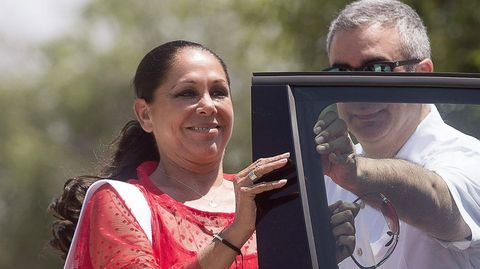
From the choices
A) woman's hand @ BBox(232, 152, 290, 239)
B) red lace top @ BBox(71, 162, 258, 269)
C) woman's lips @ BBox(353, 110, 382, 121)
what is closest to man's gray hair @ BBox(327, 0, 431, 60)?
red lace top @ BBox(71, 162, 258, 269)

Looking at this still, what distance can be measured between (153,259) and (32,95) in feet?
86.6

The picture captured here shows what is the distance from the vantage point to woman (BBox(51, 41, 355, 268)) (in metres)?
3.32

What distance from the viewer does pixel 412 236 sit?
9.77 ft

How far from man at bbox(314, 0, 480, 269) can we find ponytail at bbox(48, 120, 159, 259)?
115 centimetres

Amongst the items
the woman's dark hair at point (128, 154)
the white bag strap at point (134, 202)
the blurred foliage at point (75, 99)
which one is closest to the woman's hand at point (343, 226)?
the white bag strap at point (134, 202)

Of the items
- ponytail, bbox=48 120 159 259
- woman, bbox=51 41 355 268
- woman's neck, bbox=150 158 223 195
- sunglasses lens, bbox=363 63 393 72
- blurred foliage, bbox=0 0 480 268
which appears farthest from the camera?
blurred foliage, bbox=0 0 480 268

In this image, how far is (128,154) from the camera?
4062 millimetres

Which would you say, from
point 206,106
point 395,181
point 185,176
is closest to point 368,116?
point 395,181

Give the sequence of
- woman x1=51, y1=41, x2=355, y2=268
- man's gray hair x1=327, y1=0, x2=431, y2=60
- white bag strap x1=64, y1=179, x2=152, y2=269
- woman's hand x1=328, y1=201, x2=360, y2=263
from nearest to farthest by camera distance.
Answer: woman's hand x1=328, y1=201, x2=360, y2=263 → woman x1=51, y1=41, x2=355, y2=268 → white bag strap x1=64, y1=179, x2=152, y2=269 → man's gray hair x1=327, y1=0, x2=431, y2=60

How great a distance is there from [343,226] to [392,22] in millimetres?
1555

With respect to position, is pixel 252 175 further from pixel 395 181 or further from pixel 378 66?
pixel 378 66

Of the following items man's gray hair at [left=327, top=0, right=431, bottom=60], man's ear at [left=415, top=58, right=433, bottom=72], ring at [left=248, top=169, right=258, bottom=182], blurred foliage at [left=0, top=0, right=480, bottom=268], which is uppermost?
man's gray hair at [left=327, top=0, right=431, bottom=60]

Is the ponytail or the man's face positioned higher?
the man's face

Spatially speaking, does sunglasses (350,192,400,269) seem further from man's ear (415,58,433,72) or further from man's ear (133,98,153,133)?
man's ear (415,58,433,72)
